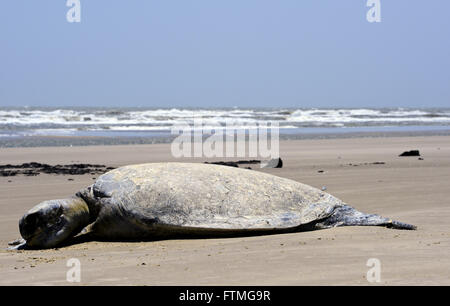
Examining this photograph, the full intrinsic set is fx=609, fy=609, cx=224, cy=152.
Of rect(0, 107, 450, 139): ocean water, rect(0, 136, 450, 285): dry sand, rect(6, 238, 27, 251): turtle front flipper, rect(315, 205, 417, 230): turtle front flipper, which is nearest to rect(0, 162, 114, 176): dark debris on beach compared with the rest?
rect(0, 136, 450, 285): dry sand

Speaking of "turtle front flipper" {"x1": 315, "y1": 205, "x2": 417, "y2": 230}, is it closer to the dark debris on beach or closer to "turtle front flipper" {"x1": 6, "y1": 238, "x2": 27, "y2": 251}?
"turtle front flipper" {"x1": 6, "y1": 238, "x2": 27, "y2": 251}

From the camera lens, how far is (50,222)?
582 centimetres

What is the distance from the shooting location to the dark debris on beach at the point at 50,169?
40.5 ft

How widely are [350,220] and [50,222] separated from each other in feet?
9.84

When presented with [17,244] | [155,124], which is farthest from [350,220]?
[155,124]

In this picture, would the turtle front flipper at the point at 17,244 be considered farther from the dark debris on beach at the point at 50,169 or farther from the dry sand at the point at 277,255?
the dark debris on beach at the point at 50,169

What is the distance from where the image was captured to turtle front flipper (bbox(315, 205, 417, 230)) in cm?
609

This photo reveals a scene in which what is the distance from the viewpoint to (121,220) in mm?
5883

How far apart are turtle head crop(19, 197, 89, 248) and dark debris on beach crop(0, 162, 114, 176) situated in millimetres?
6408

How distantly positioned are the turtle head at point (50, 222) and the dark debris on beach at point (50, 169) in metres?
6.41

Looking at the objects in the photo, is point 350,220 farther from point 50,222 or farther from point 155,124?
point 155,124

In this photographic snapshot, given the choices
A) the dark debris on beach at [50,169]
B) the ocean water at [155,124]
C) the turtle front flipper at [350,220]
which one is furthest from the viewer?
the ocean water at [155,124]

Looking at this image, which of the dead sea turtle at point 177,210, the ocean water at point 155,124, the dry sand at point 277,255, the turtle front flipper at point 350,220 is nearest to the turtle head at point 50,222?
the dead sea turtle at point 177,210
